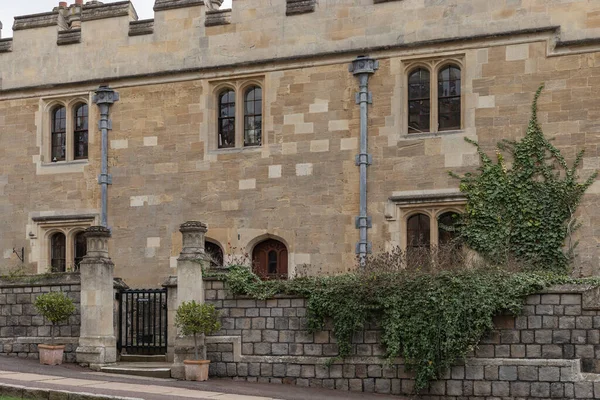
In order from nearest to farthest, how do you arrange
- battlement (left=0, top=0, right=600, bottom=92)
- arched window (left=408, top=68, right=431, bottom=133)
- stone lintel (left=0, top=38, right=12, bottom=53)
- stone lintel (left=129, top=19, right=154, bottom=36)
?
battlement (left=0, top=0, right=600, bottom=92) → arched window (left=408, top=68, right=431, bottom=133) → stone lintel (left=129, top=19, right=154, bottom=36) → stone lintel (left=0, top=38, right=12, bottom=53)

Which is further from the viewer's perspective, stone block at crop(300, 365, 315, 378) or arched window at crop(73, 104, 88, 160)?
arched window at crop(73, 104, 88, 160)

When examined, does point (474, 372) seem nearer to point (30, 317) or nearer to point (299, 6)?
point (30, 317)

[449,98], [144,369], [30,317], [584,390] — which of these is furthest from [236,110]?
[584,390]

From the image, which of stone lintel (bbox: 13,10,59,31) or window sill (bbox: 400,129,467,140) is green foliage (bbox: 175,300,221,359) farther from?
stone lintel (bbox: 13,10,59,31)

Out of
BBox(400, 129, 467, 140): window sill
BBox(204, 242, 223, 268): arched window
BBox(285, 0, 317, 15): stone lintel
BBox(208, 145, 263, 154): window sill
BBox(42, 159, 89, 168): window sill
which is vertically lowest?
BBox(204, 242, 223, 268): arched window

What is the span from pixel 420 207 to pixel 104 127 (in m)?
7.81

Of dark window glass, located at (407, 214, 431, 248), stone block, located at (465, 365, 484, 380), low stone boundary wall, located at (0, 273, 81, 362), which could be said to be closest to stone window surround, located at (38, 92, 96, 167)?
low stone boundary wall, located at (0, 273, 81, 362)

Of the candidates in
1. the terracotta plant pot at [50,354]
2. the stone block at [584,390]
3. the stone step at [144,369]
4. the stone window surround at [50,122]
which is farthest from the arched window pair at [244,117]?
the stone block at [584,390]

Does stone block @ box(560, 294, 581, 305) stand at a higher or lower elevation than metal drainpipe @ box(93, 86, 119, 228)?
lower

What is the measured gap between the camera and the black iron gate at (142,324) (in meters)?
17.8

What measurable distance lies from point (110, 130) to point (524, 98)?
9.60m

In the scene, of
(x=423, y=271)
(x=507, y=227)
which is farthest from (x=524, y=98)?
(x=423, y=271)

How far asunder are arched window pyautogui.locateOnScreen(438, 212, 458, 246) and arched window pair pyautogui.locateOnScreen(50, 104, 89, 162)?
28.8 ft

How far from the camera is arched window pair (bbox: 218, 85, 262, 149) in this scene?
856 inches
